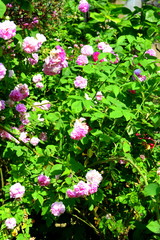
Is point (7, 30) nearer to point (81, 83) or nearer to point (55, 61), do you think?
point (55, 61)

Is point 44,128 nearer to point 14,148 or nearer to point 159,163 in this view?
point 14,148

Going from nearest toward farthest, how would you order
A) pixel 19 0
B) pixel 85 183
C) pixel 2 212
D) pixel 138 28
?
pixel 85 183 → pixel 19 0 → pixel 2 212 → pixel 138 28

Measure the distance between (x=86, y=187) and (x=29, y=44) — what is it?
825mm

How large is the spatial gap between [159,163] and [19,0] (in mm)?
1440

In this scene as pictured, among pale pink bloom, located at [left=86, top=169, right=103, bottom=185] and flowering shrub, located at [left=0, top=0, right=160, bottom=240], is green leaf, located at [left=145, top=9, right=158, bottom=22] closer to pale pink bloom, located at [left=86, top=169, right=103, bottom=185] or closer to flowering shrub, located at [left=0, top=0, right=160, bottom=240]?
flowering shrub, located at [left=0, top=0, right=160, bottom=240]

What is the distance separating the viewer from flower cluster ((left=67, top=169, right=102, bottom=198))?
1.68m

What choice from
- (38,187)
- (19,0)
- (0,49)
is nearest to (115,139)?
(38,187)

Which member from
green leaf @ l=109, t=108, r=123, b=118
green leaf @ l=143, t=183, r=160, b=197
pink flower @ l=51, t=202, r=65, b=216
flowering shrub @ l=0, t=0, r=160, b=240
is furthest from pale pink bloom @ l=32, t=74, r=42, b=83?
green leaf @ l=143, t=183, r=160, b=197

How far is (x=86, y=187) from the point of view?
66.7 inches

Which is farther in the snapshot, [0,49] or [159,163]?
[159,163]

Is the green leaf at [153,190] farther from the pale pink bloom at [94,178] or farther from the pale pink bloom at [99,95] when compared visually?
the pale pink bloom at [99,95]

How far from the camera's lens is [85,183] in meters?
1.73

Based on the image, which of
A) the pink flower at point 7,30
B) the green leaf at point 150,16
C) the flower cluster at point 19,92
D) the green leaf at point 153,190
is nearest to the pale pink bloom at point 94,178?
the green leaf at point 153,190

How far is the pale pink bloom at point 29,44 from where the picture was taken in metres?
1.80
